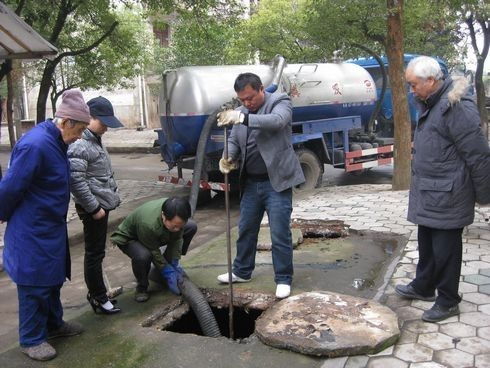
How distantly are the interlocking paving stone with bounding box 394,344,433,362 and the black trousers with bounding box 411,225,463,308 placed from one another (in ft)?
1.57

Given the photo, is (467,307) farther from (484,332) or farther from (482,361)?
(482,361)

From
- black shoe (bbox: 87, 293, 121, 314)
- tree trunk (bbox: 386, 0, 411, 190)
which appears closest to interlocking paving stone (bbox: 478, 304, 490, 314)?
black shoe (bbox: 87, 293, 121, 314)

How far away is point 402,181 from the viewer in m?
8.20

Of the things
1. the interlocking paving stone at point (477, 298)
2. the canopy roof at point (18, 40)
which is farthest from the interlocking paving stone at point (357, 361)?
the canopy roof at point (18, 40)

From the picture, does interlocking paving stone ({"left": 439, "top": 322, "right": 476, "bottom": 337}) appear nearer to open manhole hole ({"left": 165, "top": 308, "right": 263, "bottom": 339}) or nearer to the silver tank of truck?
open manhole hole ({"left": 165, "top": 308, "right": 263, "bottom": 339})

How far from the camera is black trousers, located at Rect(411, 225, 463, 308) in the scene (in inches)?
132

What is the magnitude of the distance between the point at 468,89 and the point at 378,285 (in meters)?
1.70

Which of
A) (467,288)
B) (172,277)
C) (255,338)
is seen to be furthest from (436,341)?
(172,277)

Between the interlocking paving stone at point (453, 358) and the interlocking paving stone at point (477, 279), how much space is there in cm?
120

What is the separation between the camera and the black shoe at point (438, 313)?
11.2ft

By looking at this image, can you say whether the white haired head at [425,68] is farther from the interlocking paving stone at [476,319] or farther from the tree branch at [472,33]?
the tree branch at [472,33]

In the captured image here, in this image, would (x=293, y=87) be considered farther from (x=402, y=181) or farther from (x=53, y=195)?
(x=53, y=195)

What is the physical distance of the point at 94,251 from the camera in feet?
12.5

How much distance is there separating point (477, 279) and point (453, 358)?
54.1 inches
